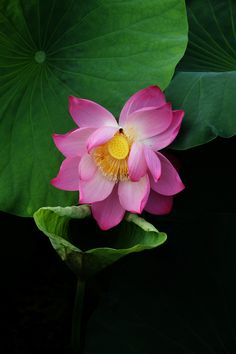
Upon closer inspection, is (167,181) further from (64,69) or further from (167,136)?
(64,69)

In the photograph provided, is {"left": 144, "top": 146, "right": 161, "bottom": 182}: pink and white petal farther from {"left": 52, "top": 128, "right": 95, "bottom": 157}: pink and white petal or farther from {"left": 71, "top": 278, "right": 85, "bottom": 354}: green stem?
{"left": 71, "top": 278, "right": 85, "bottom": 354}: green stem

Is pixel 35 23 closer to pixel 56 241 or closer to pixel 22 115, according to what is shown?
pixel 22 115

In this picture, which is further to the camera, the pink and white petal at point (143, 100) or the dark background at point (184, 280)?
the dark background at point (184, 280)

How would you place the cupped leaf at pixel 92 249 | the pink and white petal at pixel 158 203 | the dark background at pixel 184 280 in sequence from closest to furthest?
the cupped leaf at pixel 92 249, the pink and white petal at pixel 158 203, the dark background at pixel 184 280

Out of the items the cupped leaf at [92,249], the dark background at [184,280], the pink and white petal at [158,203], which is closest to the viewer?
the cupped leaf at [92,249]

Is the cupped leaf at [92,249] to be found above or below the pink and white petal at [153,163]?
below

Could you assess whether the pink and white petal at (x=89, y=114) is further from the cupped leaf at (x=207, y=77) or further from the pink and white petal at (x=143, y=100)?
the cupped leaf at (x=207, y=77)

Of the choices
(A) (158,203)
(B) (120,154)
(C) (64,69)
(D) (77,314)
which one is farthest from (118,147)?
(D) (77,314)

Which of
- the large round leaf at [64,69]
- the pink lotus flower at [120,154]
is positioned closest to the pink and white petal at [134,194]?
the pink lotus flower at [120,154]

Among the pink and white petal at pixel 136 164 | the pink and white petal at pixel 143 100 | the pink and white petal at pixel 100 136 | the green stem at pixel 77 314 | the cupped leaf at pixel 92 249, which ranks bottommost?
the green stem at pixel 77 314
